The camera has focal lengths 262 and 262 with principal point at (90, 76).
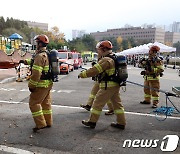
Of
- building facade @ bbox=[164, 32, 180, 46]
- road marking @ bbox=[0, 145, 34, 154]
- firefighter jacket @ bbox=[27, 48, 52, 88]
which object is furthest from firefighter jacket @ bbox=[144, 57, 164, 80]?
building facade @ bbox=[164, 32, 180, 46]

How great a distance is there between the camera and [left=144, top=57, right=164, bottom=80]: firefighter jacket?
25.6 feet

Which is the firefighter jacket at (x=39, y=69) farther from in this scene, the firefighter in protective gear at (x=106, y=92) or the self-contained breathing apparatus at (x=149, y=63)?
the self-contained breathing apparatus at (x=149, y=63)

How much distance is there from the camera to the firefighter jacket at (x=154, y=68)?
25.6ft

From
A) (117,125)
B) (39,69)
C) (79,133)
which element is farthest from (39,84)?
(117,125)

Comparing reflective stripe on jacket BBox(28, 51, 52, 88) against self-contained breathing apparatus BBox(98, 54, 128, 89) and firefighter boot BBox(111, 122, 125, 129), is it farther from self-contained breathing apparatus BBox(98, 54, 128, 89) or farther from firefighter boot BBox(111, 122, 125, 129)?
firefighter boot BBox(111, 122, 125, 129)

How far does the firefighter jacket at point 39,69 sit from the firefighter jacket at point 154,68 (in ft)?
12.2

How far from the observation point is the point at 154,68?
25.8 feet

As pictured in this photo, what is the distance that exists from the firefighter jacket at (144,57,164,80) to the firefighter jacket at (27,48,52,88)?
373cm

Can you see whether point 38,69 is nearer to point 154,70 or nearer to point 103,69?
point 103,69

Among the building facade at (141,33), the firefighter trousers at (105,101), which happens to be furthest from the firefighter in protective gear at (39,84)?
the building facade at (141,33)

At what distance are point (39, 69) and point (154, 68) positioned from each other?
406cm

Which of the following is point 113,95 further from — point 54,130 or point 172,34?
point 172,34

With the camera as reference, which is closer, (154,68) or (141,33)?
(154,68)

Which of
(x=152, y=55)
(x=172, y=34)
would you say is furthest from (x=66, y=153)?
(x=172, y=34)
